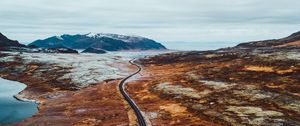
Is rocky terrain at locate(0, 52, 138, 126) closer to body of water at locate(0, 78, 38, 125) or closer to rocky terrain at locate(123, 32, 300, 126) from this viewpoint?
body of water at locate(0, 78, 38, 125)

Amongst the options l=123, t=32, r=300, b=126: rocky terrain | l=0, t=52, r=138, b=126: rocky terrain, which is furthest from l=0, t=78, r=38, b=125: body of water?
l=123, t=32, r=300, b=126: rocky terrain

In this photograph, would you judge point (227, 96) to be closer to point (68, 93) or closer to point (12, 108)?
point (68, 93)

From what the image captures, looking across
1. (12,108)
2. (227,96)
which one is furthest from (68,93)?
(227,96)

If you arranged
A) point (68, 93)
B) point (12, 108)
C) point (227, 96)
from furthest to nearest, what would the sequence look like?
point (68, 93), point (12, 108), point (227, 96)

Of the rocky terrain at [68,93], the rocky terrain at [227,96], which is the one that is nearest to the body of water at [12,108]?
the rocky terrain at [68,93]

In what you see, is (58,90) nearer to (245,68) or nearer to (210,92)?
(210,92)

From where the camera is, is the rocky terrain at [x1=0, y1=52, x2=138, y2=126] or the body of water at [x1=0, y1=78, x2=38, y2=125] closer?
the rocky terrain at [x1=0, y1=52, x2=138, y2=126]

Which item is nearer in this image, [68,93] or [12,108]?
[12,108]

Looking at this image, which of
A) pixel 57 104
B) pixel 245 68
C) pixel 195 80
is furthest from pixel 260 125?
pixel 245 68

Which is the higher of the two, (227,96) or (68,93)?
(227,96)

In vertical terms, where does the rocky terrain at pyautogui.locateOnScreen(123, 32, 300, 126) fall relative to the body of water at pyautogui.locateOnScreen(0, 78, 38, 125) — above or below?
above
